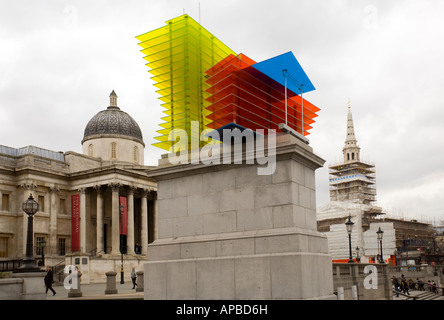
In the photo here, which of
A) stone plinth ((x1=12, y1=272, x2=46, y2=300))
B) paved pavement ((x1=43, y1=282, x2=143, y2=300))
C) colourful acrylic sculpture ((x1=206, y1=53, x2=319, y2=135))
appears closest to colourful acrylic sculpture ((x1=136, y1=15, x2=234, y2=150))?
colourful acrylic sculpture ((x1=206, y1=53, x2=319, y2=135))

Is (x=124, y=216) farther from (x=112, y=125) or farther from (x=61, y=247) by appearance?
(x=112, y=125)

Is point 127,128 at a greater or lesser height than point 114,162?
greater

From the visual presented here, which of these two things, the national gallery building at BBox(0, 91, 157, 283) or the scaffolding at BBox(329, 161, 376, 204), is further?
the scaffolding at BBox(329, 161, 376, 204)

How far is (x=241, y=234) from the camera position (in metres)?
10.2

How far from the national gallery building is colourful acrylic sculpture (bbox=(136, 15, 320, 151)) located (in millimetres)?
40227

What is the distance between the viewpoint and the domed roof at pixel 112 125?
225 feet

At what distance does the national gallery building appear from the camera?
182 ft

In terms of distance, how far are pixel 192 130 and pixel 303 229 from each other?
3.56m

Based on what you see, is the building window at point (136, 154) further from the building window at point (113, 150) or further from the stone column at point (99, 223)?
the stone column at point (99, 223)

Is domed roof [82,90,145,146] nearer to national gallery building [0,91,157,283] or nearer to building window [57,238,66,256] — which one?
national gallery building [0,91,157,283]

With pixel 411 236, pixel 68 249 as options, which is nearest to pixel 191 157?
pixel 68 249

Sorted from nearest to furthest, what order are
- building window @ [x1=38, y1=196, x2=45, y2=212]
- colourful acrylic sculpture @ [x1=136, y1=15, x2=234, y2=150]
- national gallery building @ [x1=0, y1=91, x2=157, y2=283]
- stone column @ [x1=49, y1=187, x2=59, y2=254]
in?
colourful acrylic sculpture @ [x1=136, y1=15, x2=234, y2=150]
national gallery building @ [x1=0, y1=91, x2=157, y2=283]
stone column @ [x1=49, y1=187, x2=59, y2=254]
building window @ [x1=38, y1=196, x2=45, y2=212]
